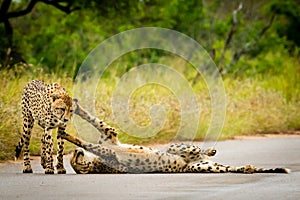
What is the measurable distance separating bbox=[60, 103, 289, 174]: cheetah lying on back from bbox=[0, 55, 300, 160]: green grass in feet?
10.2

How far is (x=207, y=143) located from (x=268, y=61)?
1409cm

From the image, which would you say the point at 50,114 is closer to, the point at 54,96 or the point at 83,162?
the point at 54,96

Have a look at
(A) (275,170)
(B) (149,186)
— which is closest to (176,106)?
(A) (275,170)

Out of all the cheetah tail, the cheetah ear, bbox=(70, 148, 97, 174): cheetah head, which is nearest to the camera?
the cheetah tail

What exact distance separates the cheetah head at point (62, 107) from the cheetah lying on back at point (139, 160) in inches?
8.5

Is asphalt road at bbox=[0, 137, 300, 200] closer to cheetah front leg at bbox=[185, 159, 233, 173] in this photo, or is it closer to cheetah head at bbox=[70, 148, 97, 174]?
cheetah head at bbox=[70, 148, 97, 174]

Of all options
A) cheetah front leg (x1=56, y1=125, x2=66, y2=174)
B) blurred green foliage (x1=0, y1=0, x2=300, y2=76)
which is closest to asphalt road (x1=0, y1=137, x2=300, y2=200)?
cheetah front leg (x1=56, y1=125, x2=66, y2=174)

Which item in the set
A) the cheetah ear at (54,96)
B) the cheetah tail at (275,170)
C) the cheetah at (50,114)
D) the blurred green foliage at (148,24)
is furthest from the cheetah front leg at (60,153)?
the blurred green foliage at (148,24)

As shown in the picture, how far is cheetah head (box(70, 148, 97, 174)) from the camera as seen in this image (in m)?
10.7

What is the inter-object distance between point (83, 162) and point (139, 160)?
2.21 feet

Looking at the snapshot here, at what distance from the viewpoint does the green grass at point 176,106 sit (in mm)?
14852

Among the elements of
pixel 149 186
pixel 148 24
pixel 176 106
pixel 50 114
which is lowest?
pixel 149 186

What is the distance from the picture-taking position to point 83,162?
1084 centimetres

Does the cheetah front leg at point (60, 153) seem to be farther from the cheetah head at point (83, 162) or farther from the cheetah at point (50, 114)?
the cheetah head at point (83, 162)
